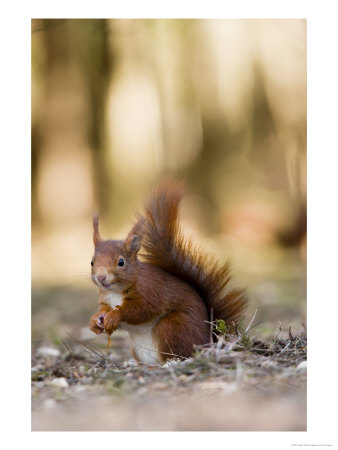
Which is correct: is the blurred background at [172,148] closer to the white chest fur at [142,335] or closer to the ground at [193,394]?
the white chest fur at [142,335]

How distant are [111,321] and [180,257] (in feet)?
1.47

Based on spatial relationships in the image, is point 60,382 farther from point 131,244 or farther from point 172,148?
point 172,148

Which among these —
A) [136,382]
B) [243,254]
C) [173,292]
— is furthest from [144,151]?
[136,382]

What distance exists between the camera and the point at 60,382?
2170 mm

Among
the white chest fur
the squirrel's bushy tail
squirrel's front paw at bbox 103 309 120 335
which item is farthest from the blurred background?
squirrel's front paw at bbox 103 309 120 335

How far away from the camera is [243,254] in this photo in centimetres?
550

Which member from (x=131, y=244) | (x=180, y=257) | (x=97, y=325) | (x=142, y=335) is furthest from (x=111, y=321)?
(x=180, y=257)

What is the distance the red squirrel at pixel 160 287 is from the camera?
2266mm

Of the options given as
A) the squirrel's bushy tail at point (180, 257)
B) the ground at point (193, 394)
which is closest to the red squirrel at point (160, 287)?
the squirrel's bushy tail at point (180, 257)

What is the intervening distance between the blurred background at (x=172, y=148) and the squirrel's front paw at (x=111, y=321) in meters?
1.56

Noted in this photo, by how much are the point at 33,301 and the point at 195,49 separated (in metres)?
2.24
